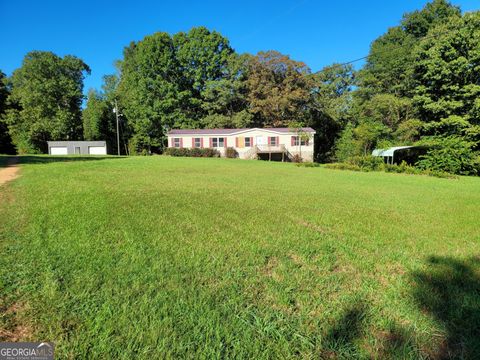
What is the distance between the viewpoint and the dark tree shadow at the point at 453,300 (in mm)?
2012

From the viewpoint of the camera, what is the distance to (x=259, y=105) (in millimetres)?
34875

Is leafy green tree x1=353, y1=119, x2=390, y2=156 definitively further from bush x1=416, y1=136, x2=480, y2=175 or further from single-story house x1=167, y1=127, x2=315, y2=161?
bush x1=416, y1=136, x2=480, y2=175

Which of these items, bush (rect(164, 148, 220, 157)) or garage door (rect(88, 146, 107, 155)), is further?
garage door (rect(88, 146, 107, 155))

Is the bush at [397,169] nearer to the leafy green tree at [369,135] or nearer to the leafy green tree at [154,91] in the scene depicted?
the leafy green tree at [369,135]

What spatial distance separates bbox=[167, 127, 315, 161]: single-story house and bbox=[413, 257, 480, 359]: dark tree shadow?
87.6 feet

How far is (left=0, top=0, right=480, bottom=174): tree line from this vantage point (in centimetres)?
3048

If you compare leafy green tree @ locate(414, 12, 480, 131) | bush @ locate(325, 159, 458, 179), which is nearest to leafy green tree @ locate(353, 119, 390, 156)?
leafy green tree @ locate(414, 12, 480, 131)

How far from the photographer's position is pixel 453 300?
2.56 metres

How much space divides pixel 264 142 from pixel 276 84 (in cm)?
930

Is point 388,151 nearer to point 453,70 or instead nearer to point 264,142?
point 453,70

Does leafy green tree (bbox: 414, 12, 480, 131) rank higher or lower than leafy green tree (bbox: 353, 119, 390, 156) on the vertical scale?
higher

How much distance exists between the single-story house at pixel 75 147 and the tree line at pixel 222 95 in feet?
7.33

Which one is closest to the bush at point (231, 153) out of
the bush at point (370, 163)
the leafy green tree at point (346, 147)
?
the leafy green tree at point (346, 147)

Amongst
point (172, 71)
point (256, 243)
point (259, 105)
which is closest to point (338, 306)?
point (256, 243)
